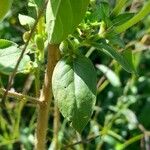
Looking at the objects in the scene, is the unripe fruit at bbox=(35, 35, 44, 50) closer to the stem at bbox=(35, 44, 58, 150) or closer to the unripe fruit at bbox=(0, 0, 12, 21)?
the stem at bbox=(35, 44, 58, 150)

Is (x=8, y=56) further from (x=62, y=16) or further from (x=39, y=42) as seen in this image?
(x=62, y=16)

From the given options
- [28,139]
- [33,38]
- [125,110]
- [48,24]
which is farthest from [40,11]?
[125,110]

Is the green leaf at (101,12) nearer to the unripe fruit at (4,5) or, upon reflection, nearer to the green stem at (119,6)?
the green stem at (119,6)

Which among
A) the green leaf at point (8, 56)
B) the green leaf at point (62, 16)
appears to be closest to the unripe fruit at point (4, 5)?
the green leaf at point (62, 16)

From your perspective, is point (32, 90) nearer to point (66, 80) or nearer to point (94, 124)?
point (94, 124)

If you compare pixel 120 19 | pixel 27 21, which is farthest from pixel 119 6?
pixel 27 21

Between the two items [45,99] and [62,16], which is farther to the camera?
[45,99]

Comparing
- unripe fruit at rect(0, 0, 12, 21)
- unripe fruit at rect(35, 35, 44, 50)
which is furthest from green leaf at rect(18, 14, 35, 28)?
unripe fruit at rect(0, 0, 12, 21)
